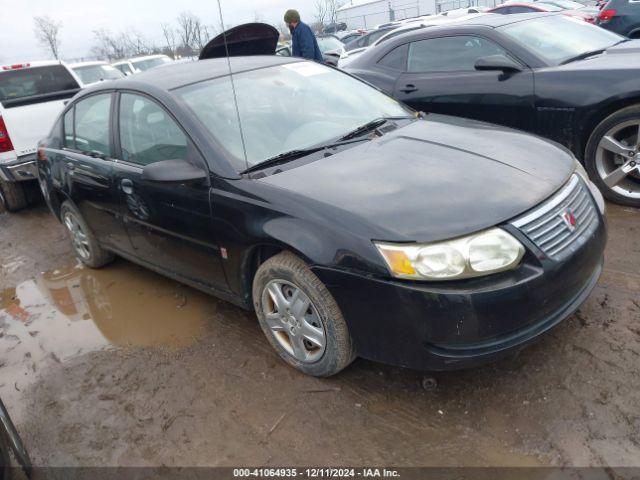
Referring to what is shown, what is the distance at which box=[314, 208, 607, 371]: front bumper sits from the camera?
214cm

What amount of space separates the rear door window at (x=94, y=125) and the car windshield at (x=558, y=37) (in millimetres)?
3547

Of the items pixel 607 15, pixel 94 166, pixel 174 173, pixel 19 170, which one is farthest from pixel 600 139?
pixel 607 15

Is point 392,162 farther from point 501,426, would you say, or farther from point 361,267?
point 501,426

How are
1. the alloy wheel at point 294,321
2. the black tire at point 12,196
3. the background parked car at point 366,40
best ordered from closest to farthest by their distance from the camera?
the alloy wheel at point 294,321, the black tire at point 12,196, the background parked car at point 366,40

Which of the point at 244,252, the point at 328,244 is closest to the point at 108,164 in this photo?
the point at 244,252

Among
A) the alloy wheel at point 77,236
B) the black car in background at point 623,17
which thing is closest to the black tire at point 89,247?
the alloy wheel at point 77,236

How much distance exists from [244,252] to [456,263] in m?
1.16

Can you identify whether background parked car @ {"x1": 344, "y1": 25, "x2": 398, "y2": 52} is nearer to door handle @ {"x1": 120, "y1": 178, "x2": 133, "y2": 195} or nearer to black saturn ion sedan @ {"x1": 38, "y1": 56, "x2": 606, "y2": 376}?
black saturn ion sedan @ {"x1": 38, "y1": 56, "x2": 606, "y2": 376}

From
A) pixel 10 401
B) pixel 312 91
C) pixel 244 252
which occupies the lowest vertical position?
pixel 10 401

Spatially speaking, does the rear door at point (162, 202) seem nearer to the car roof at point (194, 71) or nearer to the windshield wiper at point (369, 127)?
the car roof at point (194, 71)

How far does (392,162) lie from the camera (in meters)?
2.70

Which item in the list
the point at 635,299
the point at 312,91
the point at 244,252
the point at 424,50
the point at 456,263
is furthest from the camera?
the point at 424,50

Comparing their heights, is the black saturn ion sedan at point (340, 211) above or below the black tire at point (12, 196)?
above

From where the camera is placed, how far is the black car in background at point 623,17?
866 cm
